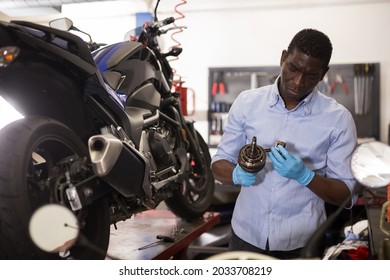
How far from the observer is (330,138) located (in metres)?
0.98

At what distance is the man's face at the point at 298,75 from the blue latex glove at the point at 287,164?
12cm

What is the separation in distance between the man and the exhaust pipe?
213 millimetres

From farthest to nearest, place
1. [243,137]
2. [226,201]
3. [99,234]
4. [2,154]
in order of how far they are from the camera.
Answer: [226,201] → [243,137] → [99,234] → [2,154]

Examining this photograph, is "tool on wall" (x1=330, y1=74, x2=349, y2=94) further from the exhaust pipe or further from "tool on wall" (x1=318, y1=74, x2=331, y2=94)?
the exhaust pipe

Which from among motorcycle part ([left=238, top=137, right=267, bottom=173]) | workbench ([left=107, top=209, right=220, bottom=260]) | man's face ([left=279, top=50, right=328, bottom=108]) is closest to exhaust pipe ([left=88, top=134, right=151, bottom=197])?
workbench ([left=107, top=209, right=220, bottom=260])

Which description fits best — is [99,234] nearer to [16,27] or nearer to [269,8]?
[16,27]

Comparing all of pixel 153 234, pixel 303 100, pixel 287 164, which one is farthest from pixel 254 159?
pixel 153 234

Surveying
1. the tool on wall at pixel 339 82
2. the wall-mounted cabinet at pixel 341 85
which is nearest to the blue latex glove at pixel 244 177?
the wall-mounted cabinet at pixel 341 85

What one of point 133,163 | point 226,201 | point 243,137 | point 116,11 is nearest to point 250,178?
point 243,137

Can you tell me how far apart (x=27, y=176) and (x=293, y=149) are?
1.87 ft

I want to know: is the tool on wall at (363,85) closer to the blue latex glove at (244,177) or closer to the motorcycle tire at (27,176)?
the blue latex glove at (244,177)

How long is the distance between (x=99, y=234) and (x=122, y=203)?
161mm

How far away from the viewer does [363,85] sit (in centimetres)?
97

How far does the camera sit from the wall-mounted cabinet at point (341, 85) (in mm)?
963
